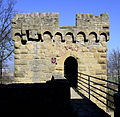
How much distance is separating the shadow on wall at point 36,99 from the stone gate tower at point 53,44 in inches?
143

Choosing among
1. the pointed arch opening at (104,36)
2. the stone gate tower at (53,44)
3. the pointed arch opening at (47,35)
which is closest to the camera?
the stone gate tower at (53,44)

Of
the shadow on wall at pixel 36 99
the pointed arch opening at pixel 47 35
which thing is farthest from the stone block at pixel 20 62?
the shadow on wall at pixel 36 99

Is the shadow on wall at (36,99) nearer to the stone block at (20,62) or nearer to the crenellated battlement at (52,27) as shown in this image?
the stone block at (20,62)

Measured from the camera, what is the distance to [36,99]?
4652mm

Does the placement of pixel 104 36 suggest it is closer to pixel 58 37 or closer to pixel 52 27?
pixel 58 37

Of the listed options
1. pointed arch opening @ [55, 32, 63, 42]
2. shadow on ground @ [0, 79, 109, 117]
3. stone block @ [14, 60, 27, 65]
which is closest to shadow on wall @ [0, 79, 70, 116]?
shadow on ground @ [0, 79, 109, 117]

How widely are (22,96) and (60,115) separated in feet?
3.73

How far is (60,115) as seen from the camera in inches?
Result: 175

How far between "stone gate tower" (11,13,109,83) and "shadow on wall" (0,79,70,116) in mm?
3640

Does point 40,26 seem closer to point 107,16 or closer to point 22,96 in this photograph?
point 107,16

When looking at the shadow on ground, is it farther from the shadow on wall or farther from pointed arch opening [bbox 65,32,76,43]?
pointed arch opening [bbox 65,32,76,43]

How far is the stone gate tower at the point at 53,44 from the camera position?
27.4ft

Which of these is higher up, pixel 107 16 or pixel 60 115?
pixel 107 16

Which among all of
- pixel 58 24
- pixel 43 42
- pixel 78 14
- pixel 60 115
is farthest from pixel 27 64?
pixel 60 115
